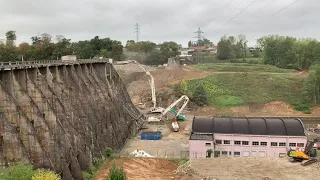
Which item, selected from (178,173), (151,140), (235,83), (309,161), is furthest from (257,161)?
(235,83)

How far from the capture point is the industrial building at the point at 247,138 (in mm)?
45562

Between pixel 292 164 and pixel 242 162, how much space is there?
552 centimetres

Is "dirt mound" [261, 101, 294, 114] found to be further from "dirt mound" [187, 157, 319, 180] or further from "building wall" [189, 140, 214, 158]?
"dirt mound" [187, 157, 319, 180]

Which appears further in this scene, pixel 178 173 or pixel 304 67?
pixel 304 67

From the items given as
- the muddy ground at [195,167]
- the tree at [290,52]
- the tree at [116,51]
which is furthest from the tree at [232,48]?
the muddy ground at [195,167]

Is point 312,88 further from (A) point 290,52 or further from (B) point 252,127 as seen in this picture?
(A) point 290,52

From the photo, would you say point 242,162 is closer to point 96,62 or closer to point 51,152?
point 51,152

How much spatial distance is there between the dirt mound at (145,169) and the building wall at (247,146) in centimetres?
480

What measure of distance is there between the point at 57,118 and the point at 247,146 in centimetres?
2507

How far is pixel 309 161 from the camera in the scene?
3928 centimetres

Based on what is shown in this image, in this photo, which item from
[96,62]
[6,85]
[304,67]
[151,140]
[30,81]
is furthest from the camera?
[304,67]

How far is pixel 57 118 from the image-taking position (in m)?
35.1

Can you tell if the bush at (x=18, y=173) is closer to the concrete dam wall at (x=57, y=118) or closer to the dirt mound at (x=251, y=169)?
the concrete dam wall at (x=57, y=118)

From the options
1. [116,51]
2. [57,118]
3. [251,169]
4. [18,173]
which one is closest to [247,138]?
[251,169]
